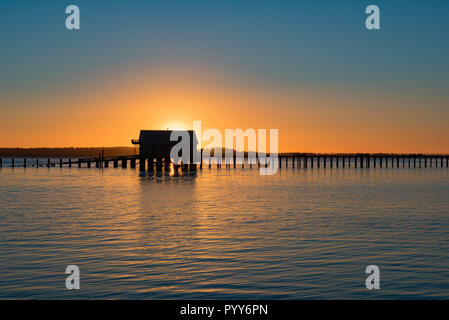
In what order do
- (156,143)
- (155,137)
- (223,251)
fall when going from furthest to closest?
(155,137) < (156,143) < (223,251)

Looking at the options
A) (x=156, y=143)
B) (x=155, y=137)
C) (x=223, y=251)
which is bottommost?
(x=223, y=251)

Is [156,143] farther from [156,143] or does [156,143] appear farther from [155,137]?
[155,137]

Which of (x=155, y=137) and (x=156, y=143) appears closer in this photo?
(x=156, y=143)

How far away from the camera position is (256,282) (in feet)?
46.5

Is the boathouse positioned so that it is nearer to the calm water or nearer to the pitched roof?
the pitched roof

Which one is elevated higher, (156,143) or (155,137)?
(155,137)

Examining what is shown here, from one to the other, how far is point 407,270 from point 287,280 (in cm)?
433

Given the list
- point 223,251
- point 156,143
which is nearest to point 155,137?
point 156,143

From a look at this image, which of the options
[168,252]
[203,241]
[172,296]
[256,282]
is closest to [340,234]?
[203,241]

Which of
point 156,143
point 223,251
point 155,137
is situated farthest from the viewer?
point 155,137
